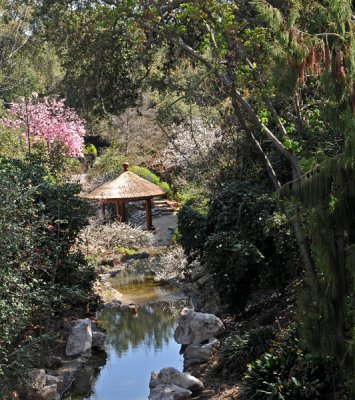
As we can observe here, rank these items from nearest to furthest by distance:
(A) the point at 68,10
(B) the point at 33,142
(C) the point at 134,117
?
(A) the point at 68,10, (B) the point at 33,142, (C) the point at 134,117

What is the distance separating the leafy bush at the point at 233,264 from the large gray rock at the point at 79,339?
2.27m

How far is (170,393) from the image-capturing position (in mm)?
8102

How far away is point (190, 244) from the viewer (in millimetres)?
11625

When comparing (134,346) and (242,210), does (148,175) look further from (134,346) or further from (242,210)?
(242,210)

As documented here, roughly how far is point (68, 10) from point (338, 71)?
730cm

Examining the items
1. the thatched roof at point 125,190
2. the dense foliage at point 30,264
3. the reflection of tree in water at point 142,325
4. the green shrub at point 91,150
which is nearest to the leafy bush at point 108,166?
the green shrub at point 91,150

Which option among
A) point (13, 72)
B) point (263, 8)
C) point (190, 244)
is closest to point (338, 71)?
point (263, 8)

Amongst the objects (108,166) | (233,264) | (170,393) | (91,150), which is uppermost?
(91,150)

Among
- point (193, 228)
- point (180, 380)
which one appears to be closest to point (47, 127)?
point (193, 228)

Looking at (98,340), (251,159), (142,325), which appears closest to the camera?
(98,340)

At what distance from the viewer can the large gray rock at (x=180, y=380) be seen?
8.28m

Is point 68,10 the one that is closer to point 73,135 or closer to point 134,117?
point 73,135

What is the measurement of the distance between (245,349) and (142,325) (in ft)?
13.8

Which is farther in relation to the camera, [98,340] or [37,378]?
[98,340]
